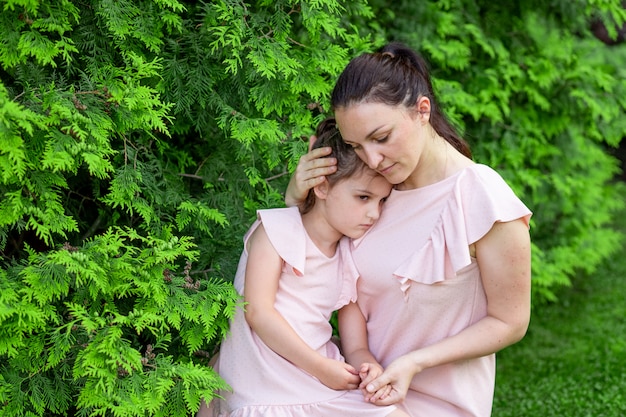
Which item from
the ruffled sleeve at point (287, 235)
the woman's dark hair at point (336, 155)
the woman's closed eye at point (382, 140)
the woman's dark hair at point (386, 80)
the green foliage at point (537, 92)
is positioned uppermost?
the woman's dark hair at point (386, 80)

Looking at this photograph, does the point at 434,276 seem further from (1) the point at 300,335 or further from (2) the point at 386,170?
(1) the point at 300,335

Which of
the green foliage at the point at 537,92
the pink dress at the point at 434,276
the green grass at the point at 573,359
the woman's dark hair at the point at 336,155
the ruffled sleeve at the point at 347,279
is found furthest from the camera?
the green foliage at the point at 537,92

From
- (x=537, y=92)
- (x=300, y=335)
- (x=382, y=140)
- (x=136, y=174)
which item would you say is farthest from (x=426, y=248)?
(x=537, y=92)

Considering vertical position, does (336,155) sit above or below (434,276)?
above

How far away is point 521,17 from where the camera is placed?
16.3ft

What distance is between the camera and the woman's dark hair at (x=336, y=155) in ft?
9.04

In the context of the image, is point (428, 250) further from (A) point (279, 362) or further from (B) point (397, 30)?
(B) point (397, 30)

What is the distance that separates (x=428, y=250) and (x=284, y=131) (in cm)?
89

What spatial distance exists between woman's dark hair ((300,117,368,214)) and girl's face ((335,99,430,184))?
0.09 meters

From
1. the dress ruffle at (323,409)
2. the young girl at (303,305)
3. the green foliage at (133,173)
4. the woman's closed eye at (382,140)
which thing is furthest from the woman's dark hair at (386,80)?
the dress ruffle at (323,409)

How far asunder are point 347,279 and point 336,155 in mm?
455

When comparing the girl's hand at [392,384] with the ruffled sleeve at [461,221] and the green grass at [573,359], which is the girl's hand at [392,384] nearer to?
the ruffled sleeve at [461,221]

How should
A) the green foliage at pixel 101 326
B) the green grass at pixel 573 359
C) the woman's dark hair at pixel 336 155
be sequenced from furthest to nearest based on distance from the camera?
the green grass at pixel 573 359 → the woman's dark hair at pixel 336 155 → the green foliage at pixel 101 326

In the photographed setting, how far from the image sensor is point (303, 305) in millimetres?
2811
